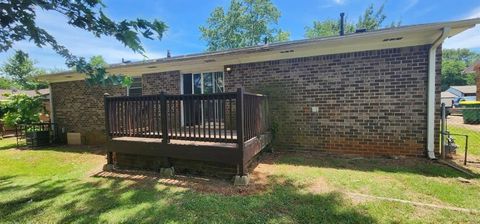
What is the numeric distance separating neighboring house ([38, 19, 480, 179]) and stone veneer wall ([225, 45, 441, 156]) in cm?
2

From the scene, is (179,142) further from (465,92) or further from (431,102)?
(465,92)

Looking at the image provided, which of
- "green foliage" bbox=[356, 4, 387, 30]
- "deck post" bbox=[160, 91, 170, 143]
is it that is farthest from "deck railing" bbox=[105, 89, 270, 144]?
"green foliage" bbox=[356, 4, 387, 30]

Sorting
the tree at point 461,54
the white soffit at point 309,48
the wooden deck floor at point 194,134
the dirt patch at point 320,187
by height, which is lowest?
the dirt patch at point 320,187

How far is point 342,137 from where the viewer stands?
6.39 m

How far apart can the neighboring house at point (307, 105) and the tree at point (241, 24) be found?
19.8 m

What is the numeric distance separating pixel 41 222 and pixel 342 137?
6157 millimetres

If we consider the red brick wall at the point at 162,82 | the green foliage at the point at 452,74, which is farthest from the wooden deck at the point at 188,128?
the green foliage at the point at 452,74

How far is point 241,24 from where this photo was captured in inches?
1038

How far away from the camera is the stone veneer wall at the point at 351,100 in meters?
5.74

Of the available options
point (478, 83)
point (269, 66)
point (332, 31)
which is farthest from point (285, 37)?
point (269, 66)

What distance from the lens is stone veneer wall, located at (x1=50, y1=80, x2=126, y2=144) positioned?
997 cm

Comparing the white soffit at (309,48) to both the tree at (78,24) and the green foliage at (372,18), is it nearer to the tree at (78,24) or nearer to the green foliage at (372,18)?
the tree at (78,24)

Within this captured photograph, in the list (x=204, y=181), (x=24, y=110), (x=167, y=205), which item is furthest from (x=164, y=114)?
(x=24, y=110)

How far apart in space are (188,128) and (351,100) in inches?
160
